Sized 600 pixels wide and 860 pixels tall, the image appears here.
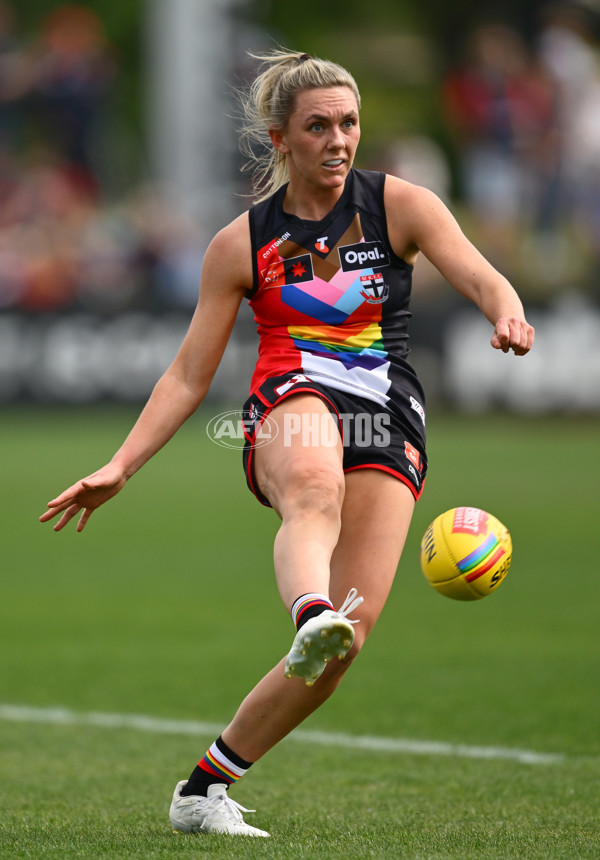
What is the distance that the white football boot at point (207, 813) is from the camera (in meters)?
4.46

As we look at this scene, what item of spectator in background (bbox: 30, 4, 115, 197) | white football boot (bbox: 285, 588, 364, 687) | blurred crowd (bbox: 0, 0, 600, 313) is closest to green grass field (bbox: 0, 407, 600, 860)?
white football boot (bbox: 285, 588, 364, 687)

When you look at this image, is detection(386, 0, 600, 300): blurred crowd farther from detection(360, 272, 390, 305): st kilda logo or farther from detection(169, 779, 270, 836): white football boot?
detection(169, 779, 270, 836): white football boot

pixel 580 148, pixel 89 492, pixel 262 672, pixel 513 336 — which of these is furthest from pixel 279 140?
pixel 580 148

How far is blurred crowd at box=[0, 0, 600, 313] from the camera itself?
18.9 m

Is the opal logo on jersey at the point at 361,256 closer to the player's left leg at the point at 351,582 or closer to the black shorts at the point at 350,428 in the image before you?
the black shorts at the point at 350,428

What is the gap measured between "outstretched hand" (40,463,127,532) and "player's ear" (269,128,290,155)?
1.24m

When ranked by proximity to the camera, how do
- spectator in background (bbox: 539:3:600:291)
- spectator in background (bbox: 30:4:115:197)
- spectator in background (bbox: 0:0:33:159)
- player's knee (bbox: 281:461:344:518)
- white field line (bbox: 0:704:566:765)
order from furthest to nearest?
spectator in background (bbox: 0:0:33:159), spectator in background (bbox: 30:4:115:197), spectator in background (bbox: 539:3:600:291), white field line (bbox: 0:704:566:765), player's knee (bbox: 281:461:344:518)

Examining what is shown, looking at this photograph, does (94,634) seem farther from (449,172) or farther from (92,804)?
(449,172)

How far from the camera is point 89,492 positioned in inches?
177

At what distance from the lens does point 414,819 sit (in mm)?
4613

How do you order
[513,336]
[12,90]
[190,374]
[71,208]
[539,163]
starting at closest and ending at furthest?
[513,336] → [190,374] → [539,163] → [71,208] → [12,90]

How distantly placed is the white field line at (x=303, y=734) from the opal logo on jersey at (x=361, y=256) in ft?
7.37

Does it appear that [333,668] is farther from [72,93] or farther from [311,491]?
[72,93]

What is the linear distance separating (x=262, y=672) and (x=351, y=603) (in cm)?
307
